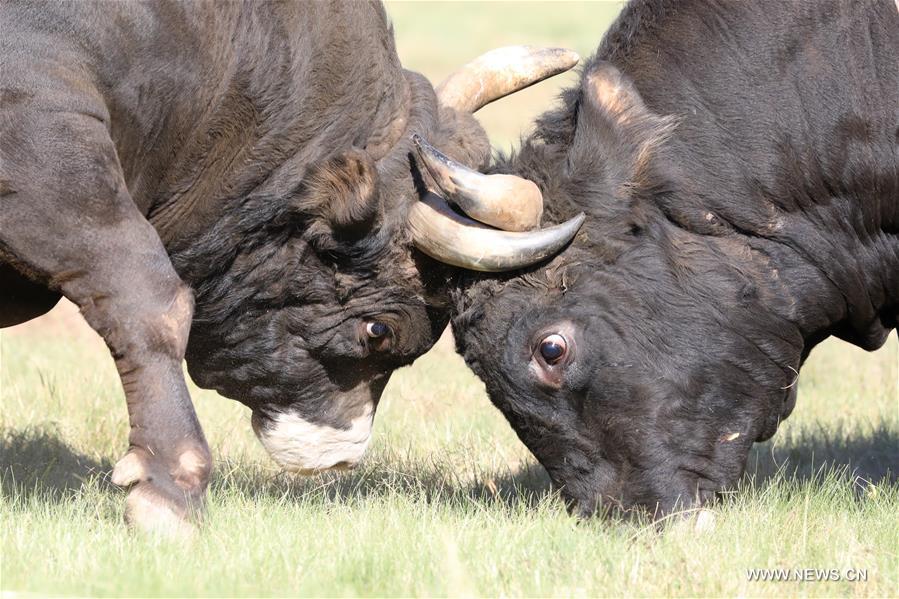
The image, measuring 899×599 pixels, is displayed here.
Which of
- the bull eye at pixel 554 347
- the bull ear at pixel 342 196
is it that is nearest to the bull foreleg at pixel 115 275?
the bull ear at pixel 342 196

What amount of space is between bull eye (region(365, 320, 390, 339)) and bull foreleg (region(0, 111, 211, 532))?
1.34 metres

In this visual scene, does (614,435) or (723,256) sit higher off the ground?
(723,256)

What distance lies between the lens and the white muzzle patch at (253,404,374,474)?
6.91 meters

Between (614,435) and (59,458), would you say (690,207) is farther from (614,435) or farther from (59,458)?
(59,458)

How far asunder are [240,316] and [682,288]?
6.90 ft

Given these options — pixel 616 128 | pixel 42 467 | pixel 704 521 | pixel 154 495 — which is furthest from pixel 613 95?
pixel 42 467

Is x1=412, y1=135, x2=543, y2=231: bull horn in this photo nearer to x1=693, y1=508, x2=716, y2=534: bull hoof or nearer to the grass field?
the grass field

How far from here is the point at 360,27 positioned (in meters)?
6.48

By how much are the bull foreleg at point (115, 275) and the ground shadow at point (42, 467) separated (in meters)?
1.21

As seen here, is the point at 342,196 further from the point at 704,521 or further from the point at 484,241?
the point at 704,521

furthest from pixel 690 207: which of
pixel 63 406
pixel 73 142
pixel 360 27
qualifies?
pixel 63 406

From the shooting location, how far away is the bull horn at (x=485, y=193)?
237 inches

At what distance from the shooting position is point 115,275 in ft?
17.5

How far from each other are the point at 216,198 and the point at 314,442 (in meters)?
1.35
